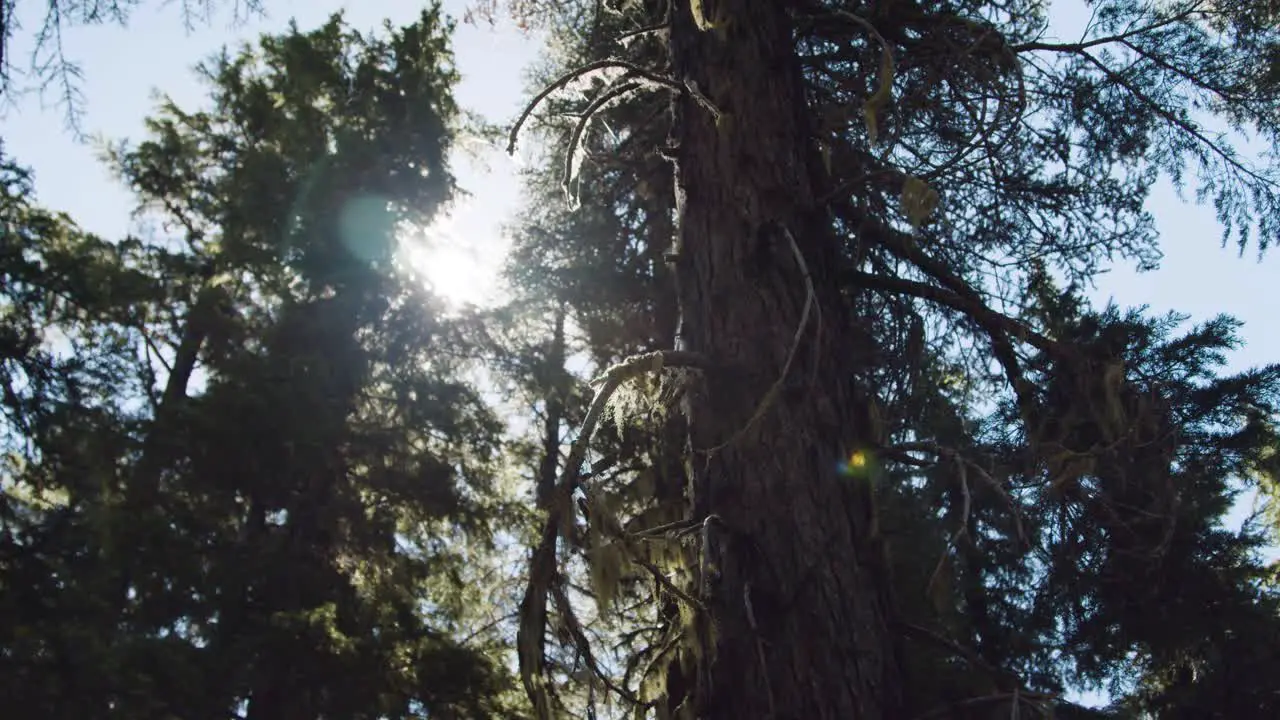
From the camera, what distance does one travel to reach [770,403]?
2.66 m

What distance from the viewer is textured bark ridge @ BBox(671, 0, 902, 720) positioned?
245 cm

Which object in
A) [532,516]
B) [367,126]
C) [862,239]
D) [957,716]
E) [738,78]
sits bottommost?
[957,716]

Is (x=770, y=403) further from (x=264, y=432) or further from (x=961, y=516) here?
(x=264, y=432)

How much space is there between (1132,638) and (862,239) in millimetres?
8574

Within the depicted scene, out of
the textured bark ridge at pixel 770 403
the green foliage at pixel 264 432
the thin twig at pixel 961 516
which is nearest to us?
the textured bark ridge at pixel 770 403

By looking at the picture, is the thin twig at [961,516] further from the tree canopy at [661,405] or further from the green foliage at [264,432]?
Answer: the green foliage at [264,432]

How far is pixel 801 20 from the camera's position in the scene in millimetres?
4121

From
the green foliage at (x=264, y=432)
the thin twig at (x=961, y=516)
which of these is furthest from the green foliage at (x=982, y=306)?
the green foliage at (x=264, y=432)

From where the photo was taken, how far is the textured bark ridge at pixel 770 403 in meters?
2.45

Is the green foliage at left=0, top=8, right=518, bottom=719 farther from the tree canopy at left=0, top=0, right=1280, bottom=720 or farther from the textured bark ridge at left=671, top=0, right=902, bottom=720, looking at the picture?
the textured bark ridge at left=671, top=0, right=902, bottom=720

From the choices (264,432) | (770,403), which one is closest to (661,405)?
(770,403)

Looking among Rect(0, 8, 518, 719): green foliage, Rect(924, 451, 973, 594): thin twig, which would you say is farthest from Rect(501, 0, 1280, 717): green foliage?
Rect(0, 8, 518, 719): green foliage

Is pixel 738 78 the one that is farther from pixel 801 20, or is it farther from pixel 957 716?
pixel 957 716

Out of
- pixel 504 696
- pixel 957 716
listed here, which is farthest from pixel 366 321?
pixel 957 716
